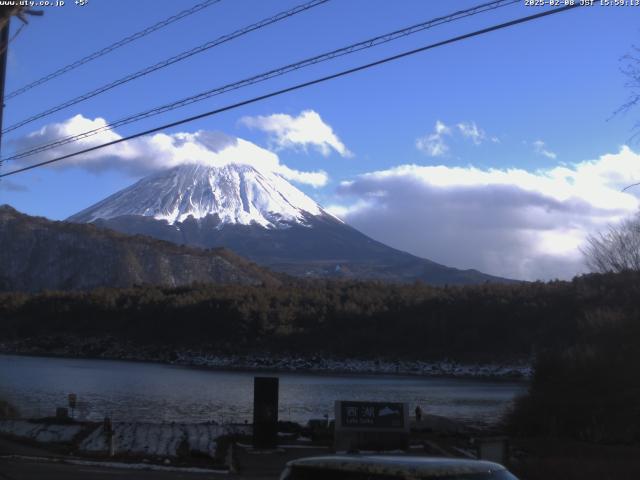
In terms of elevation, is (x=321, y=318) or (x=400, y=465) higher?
(x=321, y=318)

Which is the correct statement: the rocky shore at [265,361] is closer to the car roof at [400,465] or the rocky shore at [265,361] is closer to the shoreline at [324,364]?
the shoreline at [324,364]

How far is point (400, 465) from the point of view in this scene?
4.93m

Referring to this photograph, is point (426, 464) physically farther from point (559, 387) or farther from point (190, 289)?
point (190, 289)

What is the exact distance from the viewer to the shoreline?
11431 centimetres

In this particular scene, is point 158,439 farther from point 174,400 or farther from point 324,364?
point 324,364

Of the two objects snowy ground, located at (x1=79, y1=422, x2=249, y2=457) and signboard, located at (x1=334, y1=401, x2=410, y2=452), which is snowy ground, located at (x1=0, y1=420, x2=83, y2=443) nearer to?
snowy ground, located at (x1=79, y1=422, x2=249, y2=457)

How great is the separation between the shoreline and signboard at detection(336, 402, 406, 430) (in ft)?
311

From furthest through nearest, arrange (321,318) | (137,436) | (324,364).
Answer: (321,318) < (324,364) < (137,436)

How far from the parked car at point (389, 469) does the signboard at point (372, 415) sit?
1182cm

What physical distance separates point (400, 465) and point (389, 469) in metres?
0.08

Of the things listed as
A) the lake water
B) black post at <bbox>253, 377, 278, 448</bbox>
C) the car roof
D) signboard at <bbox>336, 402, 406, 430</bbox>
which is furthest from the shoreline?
the car roof

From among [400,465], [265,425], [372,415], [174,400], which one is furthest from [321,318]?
[400,465]

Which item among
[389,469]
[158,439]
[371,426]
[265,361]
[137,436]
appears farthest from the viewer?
[265,361]

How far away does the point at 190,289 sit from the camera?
508 ft
